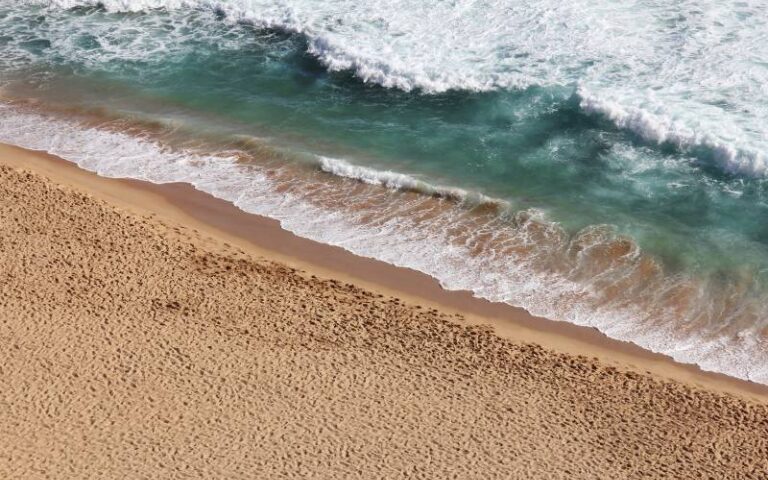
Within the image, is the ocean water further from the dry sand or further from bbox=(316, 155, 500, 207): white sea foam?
the dry sand

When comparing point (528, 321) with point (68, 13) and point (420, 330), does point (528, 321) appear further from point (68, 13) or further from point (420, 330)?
point (68, 13)

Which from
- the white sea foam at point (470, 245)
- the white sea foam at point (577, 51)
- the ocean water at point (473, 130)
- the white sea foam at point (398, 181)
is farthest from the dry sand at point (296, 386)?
the white sea foam at point (577, 51)

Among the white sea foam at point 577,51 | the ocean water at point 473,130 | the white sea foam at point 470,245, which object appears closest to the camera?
the white sea foam at point 470,245

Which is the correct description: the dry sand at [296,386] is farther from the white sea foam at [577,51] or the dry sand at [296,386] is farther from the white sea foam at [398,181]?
the white sea foam at [577,51]

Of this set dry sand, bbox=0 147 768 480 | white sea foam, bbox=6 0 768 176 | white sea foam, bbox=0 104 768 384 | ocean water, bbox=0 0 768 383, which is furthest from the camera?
white sea foam, bbox=6 0 768 176

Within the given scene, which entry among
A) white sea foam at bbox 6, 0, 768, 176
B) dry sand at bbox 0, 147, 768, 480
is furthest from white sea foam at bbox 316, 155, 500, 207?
white sea foam at bbox 6, 0, 768, 176

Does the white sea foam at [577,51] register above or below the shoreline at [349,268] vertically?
above

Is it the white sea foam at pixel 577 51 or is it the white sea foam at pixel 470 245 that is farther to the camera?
the white sea foam at pixel 577 51

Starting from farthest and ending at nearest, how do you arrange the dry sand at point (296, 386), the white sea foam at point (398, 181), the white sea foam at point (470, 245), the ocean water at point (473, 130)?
the white sea foam at point (398, 181)
the ocean water at point (473, 130)
the white sea foam at point (470, 245)
the dry sand at point (296, 386)
